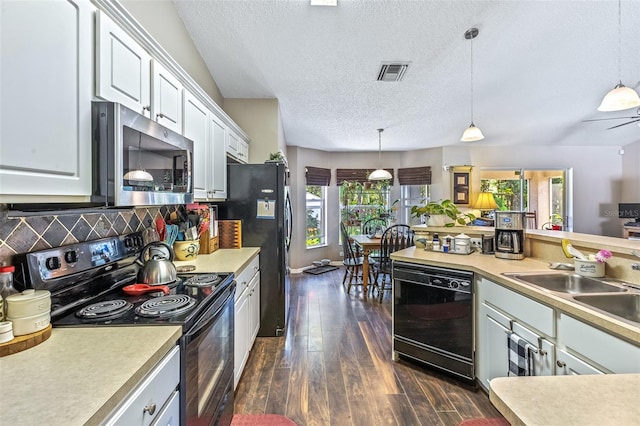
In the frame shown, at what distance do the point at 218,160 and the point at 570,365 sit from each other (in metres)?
2.70

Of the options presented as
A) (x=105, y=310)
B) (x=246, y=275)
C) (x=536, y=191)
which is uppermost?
(x=536, y=191)

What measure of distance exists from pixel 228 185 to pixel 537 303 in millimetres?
2601

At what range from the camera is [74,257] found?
1.35m

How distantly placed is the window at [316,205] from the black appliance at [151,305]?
442 cm

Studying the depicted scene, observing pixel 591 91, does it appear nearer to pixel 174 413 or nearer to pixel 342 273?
pixel 342 273

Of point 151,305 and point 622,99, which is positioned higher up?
point 622,99

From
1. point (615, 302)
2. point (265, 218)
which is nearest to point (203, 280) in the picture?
point (265, 218)

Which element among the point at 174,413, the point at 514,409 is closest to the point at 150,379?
the point at 174,413

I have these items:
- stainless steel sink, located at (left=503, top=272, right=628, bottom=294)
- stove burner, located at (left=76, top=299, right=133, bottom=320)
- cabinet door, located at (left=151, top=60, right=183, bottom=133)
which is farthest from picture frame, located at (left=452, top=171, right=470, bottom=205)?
stove burner, located at (left=76, top=299, right=133, bottom=320)

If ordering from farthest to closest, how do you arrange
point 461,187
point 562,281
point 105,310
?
1. point 461,187
2. point 562,281
3. point 105,310

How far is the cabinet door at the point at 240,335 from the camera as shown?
205 centimetres

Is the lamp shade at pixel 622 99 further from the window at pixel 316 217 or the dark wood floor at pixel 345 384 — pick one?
the window at pixel 316 217

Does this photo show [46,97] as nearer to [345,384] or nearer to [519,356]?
[345,384]

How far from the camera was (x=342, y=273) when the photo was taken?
18.7ft
